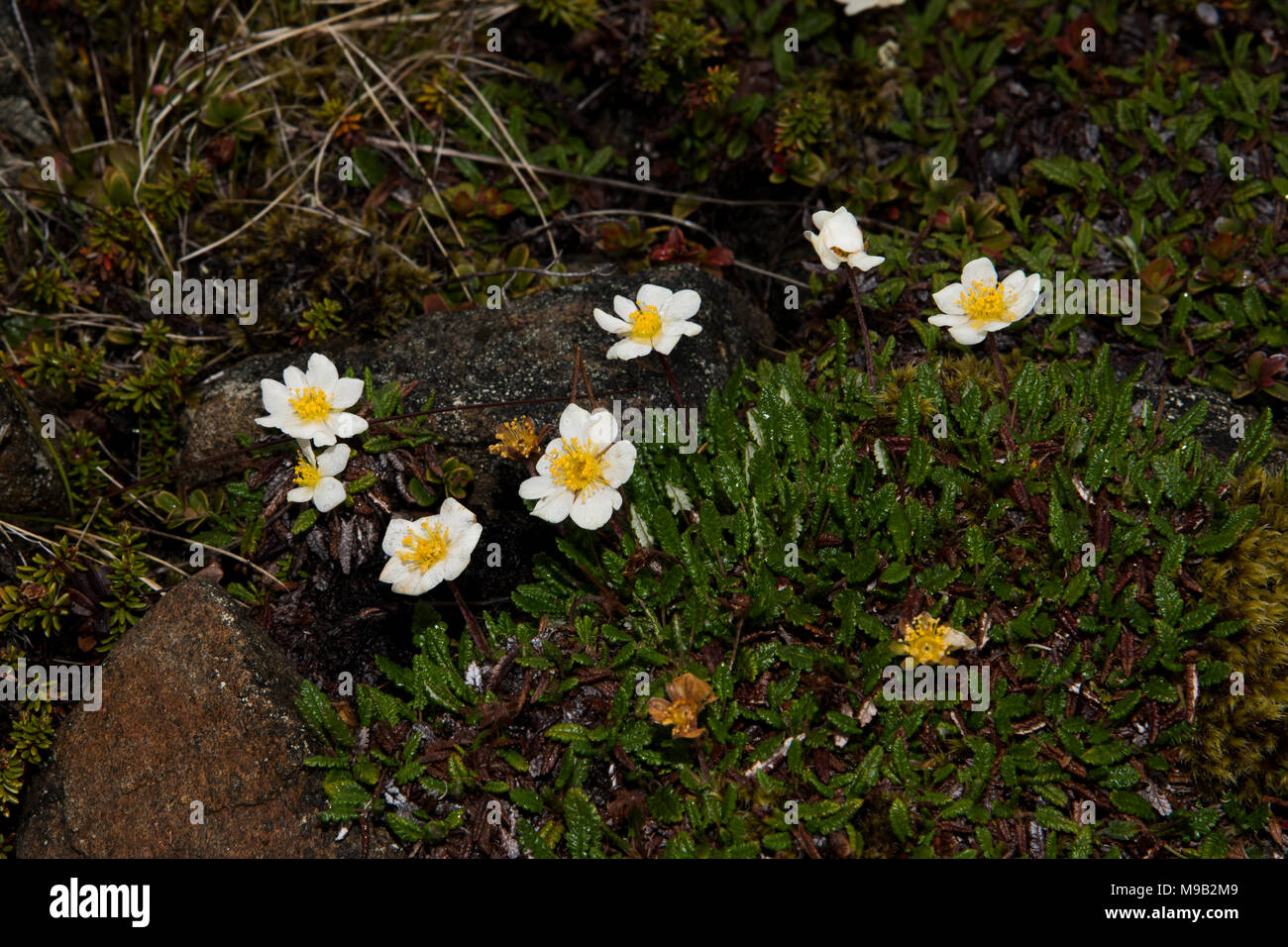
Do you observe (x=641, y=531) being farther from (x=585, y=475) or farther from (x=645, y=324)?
(x=645, y=324)

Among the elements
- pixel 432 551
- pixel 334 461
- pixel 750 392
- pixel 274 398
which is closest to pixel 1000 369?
pixel 750 392

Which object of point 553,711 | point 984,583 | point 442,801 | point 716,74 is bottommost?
point 442,801

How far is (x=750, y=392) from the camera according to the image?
4.48 meters

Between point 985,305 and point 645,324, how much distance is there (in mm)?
1385

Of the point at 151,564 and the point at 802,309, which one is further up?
the point at 802,309

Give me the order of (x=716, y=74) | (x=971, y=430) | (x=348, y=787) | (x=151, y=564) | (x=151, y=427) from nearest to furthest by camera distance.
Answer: (x=348, y=787) < (x=971, y=430) < (x=151, y=564) < (x=151, y=427) < (x=716, y=74)

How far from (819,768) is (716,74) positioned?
147 inches

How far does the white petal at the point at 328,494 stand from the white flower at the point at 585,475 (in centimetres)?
77

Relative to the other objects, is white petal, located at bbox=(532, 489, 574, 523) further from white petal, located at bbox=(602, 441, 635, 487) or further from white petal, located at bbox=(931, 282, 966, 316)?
white petal, located at bbox=(931, 282, 966, 316)

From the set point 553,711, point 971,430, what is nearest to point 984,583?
point 971,430

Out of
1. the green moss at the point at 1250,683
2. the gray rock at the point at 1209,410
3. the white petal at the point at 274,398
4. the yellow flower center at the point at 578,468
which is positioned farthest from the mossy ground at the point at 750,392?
the yellow flower center at the point at 578,468

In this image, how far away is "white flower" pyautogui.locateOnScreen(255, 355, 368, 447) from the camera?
12.5 ft

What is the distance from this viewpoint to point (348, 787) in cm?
350

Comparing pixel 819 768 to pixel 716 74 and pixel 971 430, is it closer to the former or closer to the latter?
pixel 971 430
